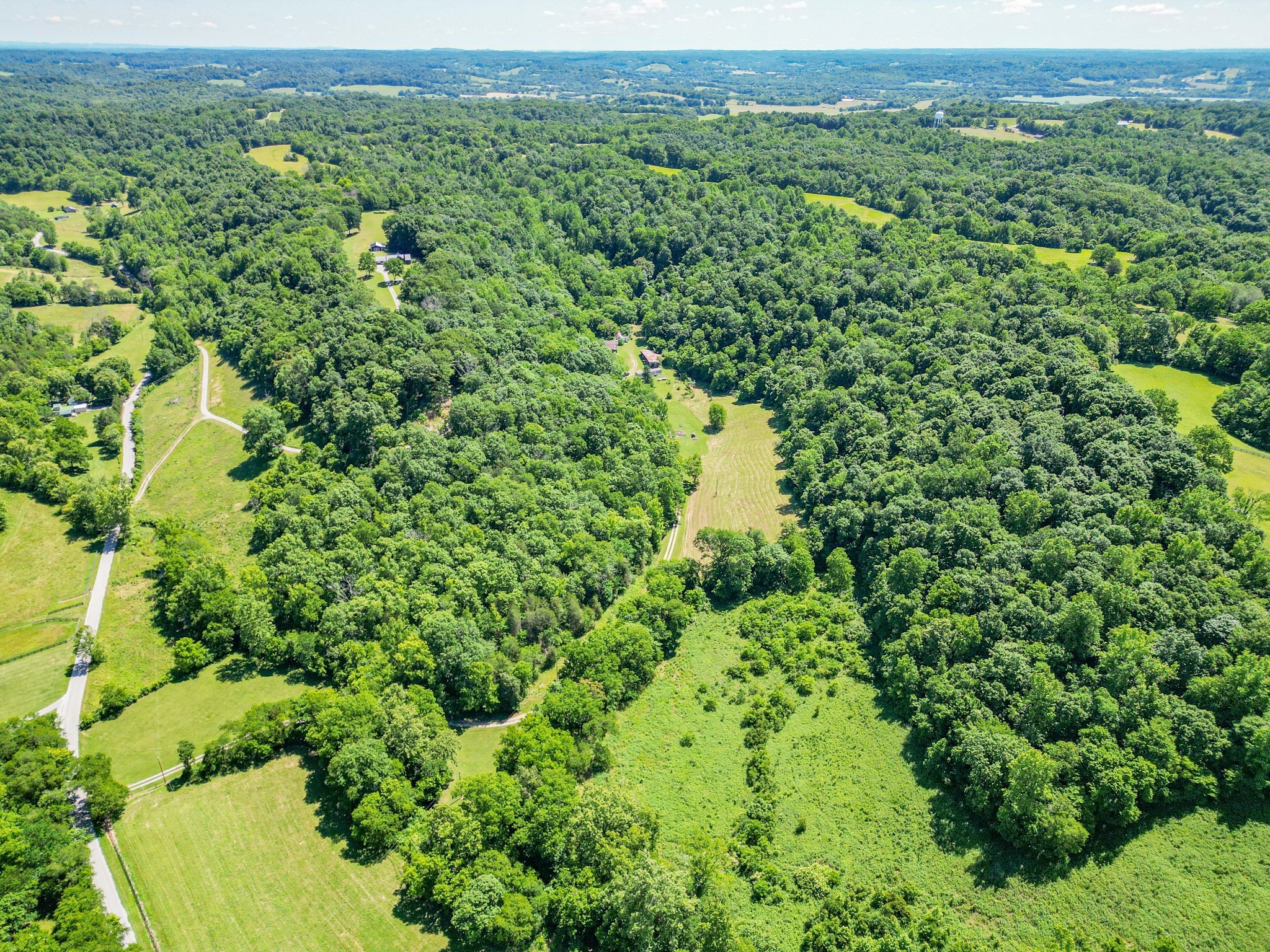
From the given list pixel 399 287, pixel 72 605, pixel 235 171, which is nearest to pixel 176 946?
pixel 72 605

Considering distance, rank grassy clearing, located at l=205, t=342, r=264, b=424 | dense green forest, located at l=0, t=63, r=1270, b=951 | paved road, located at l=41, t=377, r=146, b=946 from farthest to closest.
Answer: grassy clearing, located at l=205, t=342, r=264, b=424, dense green forest, located at l=0, t=63, r=1270, b=951, paved road, located at l=41, t=377, r=146, b=946

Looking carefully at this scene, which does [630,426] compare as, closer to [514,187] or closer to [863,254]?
[863,254]

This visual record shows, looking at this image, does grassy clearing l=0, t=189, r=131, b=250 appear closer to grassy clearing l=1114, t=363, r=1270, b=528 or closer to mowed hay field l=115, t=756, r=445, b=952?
mowed hay field l=115, t=756, r=445, b=952

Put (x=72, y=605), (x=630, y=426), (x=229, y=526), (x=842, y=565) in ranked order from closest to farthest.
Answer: (x=72, y=605) < (x=842, y=565) < (x=229, y=526) < (x=630, y=426)

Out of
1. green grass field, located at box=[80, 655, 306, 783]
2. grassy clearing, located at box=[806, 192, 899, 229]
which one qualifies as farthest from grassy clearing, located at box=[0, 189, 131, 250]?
grassy clearing, located at box=[806, 192, 899, 229]

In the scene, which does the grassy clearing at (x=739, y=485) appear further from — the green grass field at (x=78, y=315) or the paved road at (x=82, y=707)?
the green grass field at (x=78, y=315)

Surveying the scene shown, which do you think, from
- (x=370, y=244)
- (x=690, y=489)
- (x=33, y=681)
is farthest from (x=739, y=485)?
(x=370, y=244)

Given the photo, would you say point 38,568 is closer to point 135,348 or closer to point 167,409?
point 167,409
